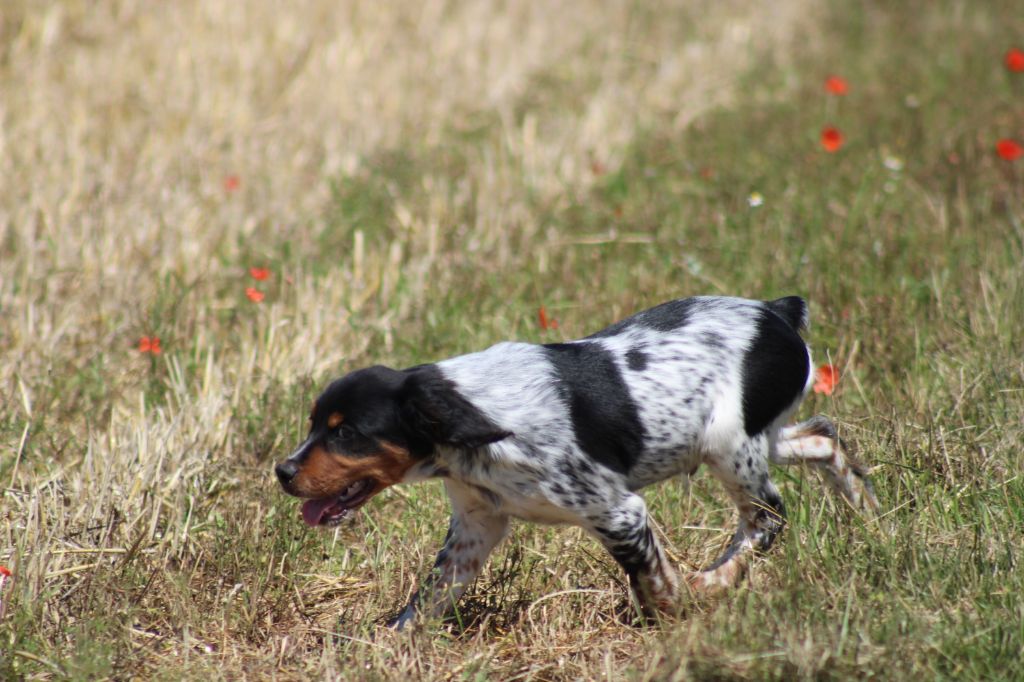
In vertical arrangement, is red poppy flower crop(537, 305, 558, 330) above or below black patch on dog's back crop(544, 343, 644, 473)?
below

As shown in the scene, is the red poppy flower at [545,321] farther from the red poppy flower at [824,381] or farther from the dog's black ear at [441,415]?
the dog's black ear at [441,415]

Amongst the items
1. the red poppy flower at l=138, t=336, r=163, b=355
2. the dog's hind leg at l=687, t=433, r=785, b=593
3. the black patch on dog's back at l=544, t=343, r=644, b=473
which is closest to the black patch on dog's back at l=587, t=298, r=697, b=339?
the black patch on dog's back at l=544, t=343, r=644, b=473

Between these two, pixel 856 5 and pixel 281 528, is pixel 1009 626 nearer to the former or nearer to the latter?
pixel 281 528

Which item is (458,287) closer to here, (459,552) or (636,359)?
(636,359)

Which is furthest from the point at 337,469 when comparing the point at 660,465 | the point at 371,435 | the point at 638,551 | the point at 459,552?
the point at 660,465

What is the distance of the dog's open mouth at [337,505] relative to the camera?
3.65 metres

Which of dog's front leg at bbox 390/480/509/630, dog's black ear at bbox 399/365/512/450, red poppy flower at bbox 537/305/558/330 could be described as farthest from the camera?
red poppy flower at bbox 537/305/558/330

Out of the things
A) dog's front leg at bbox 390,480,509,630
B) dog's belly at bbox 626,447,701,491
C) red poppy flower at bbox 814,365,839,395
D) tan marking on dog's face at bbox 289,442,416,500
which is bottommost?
dog's front leg at bbox 390,480,509,630

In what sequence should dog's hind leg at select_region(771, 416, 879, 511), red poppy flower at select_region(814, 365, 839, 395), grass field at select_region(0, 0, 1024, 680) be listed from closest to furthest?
grass field at select_region(0, 0, 1024, 680) < dog's hind leg at select_region(771, 416, 879, 511) < red poppy flower at select_region(814, 365, 839, 395)

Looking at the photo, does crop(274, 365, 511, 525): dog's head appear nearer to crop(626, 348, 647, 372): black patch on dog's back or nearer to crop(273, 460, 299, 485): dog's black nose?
crop(273, 460, 299, 485): dog's black nose

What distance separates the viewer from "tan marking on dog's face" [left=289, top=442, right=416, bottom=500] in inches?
140

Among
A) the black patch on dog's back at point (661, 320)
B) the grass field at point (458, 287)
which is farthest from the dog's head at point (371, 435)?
the black patch on dog's back at point (661, 320)

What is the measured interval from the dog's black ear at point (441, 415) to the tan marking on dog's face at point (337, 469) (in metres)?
0.10

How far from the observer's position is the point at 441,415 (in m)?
3.53
